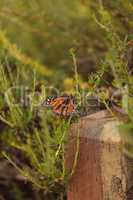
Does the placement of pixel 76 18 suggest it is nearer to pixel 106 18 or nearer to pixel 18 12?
pixel 18 12

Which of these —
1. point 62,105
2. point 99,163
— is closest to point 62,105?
point 62,105

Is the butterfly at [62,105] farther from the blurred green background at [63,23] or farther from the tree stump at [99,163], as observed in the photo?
the blurred green background at [63,23]

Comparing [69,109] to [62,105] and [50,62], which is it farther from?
[50,62]

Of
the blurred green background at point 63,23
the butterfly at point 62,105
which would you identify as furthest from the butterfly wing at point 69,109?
the blurred green background at point 63,23

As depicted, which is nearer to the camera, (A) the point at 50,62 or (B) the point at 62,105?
(B) the point at 62,105

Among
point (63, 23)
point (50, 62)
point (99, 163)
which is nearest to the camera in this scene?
point (99, 163)

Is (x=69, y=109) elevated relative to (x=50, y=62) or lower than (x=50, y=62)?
lower
